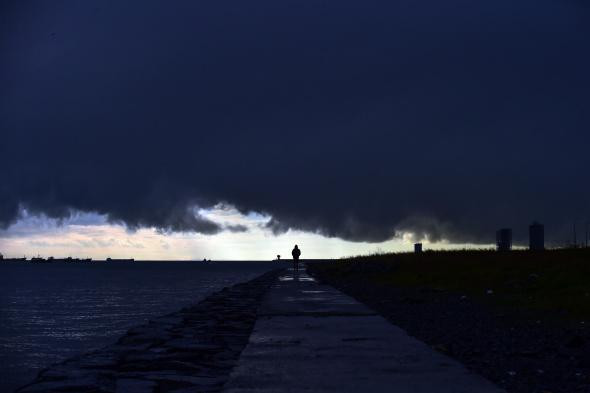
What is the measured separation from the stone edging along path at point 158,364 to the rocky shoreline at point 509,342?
3.10 m

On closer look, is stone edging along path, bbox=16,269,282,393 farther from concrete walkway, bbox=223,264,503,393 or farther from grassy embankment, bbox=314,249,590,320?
grassy embankment, bbox=314,249,590,320

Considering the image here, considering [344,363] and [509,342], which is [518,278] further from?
[344,363]

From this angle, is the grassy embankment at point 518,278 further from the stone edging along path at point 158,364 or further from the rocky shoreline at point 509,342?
the stone edging along path at point 158,364

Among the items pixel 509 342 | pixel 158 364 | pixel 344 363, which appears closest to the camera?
pixel 344 363

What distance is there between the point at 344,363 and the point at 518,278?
1658cm

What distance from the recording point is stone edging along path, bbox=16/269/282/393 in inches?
261

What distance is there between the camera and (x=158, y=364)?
7.99m

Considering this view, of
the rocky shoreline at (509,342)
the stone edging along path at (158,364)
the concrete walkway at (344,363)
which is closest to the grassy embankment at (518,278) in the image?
Answer: the rocky shoreline at (509,342)

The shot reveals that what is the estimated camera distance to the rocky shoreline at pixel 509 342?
6523mm

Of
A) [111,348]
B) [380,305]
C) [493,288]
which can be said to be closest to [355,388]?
[111,348]

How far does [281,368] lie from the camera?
679 cm

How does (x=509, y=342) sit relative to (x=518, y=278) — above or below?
below

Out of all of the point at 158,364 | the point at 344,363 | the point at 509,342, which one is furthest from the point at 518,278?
the point at 158,364

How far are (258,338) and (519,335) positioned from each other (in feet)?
13.9
